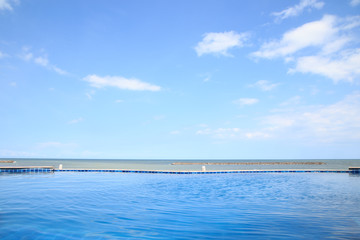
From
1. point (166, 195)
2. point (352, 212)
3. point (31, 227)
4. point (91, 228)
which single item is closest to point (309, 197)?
point (352, 212)

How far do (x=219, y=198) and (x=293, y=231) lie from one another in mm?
5437

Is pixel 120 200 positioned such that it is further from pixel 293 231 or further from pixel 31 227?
pixel 293 231

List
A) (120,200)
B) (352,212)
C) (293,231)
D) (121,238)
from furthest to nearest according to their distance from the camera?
(120,200) < (352,212) < (293,231) < (121,238)

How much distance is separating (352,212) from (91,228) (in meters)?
9.62

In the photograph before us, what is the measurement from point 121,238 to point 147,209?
3.32 meters

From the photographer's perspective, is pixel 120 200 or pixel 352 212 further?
pixel 120 200

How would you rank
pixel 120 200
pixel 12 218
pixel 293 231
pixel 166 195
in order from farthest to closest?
1. pixel 166 195
2. pixel 120 200
3. pixel 12 218
4. pixel 293 231

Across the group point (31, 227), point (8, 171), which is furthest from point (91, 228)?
point (8, 171)

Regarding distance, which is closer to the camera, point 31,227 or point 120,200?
point 31,227

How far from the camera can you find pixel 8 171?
27.5m

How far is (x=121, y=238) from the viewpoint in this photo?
6.97 m

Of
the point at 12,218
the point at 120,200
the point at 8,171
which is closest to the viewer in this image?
the point at 12,218

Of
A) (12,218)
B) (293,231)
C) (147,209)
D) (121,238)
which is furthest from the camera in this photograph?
(147,209)

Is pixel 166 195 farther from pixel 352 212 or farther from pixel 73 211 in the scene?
pixel 352 212
